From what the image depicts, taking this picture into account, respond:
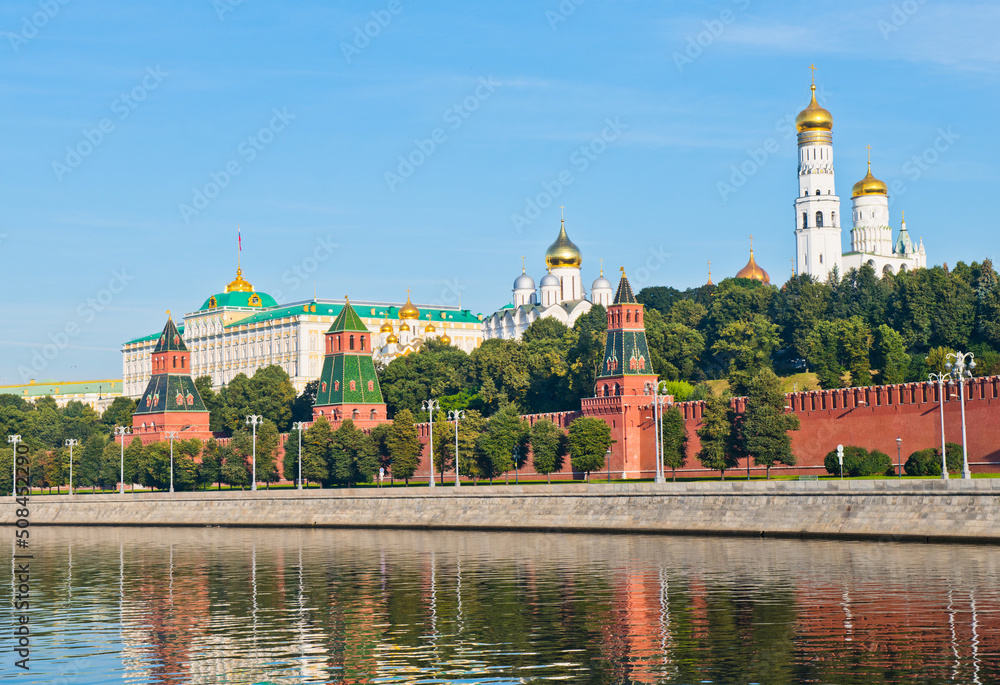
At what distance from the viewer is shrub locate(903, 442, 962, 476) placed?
50.0 metres

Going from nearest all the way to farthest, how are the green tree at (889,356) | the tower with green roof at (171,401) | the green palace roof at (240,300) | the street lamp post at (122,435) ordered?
1. the green tree at (889,356)
2. the street lamp post at (122,435)
3. the tower with green roof at (171,401)
4. the green palace roof at (240,300)

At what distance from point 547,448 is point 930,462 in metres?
23.1

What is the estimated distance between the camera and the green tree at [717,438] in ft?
202

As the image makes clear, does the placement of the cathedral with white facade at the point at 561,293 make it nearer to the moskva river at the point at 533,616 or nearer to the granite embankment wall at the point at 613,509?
the granite embankment wall at the point at 613,509

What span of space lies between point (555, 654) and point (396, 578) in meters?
12.2

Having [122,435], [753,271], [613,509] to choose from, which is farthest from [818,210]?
[613,509]

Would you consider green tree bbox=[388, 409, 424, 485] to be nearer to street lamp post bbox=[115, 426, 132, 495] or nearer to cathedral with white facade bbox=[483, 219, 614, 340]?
street lamp post bbox=[115, 426, 132, 495]

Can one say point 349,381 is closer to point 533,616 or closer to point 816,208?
point 816,208

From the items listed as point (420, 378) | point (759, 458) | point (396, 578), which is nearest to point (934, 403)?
point (759, 458)

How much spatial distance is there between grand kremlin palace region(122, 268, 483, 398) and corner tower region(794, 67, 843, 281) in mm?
39412

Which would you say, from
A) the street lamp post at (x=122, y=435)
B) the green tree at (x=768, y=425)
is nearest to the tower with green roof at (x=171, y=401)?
the street lamp post at (x=122, y=435)

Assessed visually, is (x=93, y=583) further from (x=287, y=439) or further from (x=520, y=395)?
(x=520, y=395)

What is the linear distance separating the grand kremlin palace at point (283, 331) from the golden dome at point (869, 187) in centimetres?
4326

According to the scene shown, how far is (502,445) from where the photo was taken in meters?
69.4
